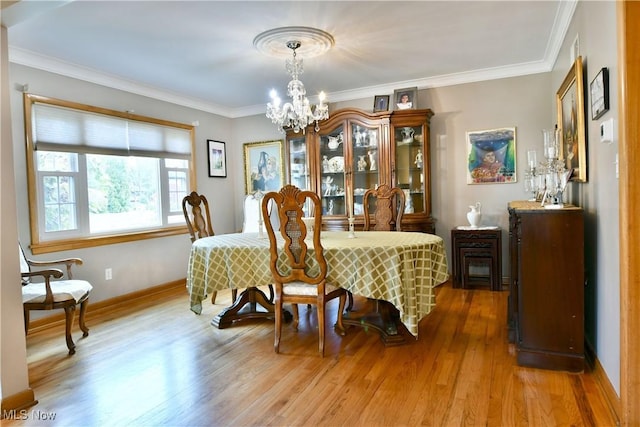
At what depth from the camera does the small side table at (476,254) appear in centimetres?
407

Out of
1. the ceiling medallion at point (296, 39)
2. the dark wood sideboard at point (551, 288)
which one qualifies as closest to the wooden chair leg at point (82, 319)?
the ceiling medallion at point (296, 39)

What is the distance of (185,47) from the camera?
3260 mm

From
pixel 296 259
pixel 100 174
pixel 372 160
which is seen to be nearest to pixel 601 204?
pixel 296 259

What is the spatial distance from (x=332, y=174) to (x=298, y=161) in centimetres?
52

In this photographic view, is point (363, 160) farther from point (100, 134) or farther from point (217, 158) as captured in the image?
point (100, 134)

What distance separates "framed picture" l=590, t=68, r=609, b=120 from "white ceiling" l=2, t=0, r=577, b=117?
3.23 ft

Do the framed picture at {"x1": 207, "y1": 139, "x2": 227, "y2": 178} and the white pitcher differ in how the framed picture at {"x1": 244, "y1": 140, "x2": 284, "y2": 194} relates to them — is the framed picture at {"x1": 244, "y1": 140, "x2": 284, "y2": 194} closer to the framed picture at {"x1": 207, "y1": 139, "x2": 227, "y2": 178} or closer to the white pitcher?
the framed picture at {"x1": 207, "y1": 139, "x2": 227, "y2": 178}

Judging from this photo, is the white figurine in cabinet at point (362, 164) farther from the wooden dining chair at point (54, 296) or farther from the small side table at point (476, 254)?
the wooden dining chair at point (54, 296)

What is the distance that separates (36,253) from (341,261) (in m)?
2.66

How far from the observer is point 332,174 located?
4.89m

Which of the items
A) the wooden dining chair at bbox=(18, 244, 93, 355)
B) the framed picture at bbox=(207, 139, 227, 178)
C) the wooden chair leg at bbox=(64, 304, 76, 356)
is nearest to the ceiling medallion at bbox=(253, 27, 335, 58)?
the framed picture at bbox=(207, 139, 227, 178)

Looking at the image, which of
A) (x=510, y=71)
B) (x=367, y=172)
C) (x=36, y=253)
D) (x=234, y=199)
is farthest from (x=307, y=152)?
(x=36, y=253)

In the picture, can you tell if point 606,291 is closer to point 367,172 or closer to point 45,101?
point 367,172

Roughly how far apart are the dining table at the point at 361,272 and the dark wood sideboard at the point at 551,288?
591mm
